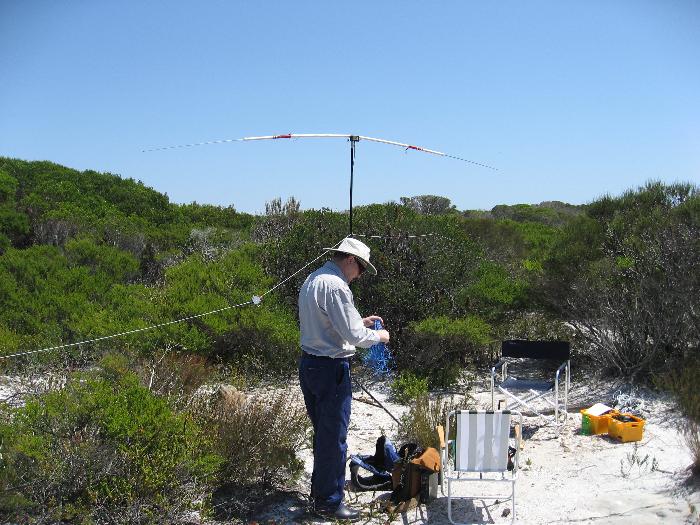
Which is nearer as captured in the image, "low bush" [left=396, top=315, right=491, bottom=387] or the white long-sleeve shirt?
the white long-sleeve shirt

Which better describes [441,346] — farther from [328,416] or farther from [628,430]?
[328,416]

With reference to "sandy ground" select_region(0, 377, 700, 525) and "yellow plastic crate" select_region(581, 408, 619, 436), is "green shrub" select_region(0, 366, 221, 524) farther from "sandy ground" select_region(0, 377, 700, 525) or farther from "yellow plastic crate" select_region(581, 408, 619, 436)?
"yellow plastic crate" select_region(581, 408, 619, 436)

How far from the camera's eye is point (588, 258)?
28.2ft

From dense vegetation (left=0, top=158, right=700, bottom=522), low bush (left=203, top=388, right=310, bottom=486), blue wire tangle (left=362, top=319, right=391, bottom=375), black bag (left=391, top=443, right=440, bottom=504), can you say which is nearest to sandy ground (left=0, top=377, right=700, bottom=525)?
black bag (left=391, top=443, right=440, bottom=504)

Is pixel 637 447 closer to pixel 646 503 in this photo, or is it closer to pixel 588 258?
pixel 646 503

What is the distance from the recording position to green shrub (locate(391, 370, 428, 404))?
6.84 m

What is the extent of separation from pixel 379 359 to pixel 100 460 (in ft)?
12.1

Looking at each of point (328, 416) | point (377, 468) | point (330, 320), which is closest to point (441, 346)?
point (377, 468)

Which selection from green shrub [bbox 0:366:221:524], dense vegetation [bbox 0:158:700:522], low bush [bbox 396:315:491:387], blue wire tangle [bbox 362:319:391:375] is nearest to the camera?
green shrub [bbox 0:366:221:524]

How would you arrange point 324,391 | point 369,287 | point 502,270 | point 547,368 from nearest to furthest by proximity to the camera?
point 324,391 < point 547,368 < point 369,287 < point 502,270

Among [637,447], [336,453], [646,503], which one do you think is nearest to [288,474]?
[336,453]

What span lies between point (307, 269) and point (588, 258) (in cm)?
370

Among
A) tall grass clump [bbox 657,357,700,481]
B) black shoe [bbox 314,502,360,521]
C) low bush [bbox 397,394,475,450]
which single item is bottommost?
black shoe [bbox 314,502,360,521]

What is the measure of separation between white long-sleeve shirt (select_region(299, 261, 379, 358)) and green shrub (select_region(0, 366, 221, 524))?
0.98 m
